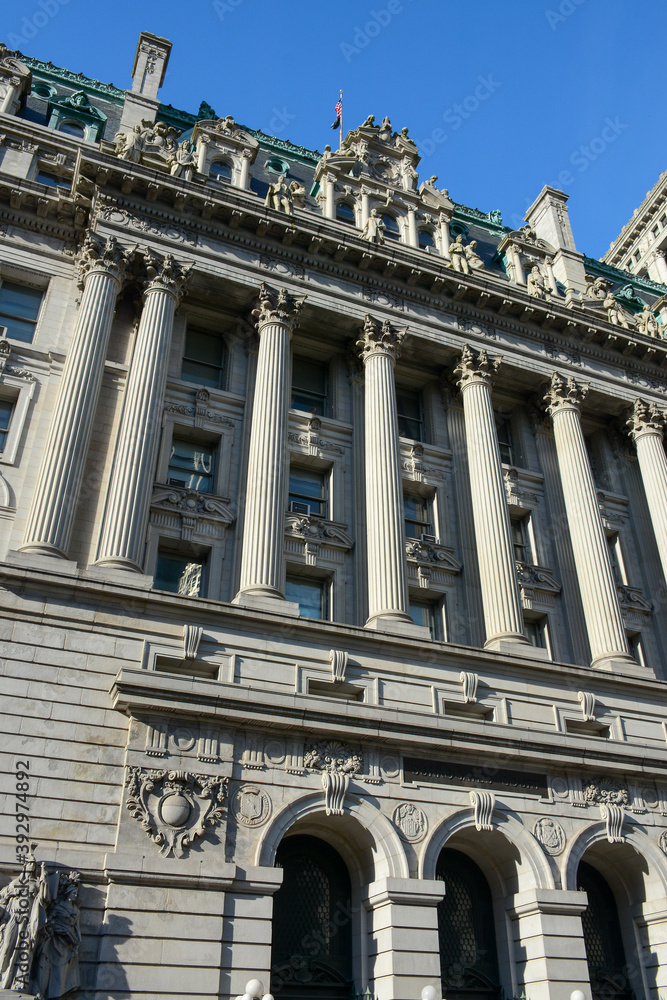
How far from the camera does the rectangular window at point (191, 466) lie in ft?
91.5

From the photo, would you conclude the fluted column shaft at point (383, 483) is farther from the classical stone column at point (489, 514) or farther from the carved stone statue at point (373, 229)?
the carved stone statue at point (373, 229)

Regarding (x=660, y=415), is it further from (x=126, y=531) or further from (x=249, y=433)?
(x=126, y=531)

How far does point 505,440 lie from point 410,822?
738 inches

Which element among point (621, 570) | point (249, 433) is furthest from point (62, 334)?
point (621, 570)

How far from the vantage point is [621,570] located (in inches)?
1316

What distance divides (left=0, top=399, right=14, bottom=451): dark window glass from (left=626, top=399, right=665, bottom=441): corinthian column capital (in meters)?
24.3

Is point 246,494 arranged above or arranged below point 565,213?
below

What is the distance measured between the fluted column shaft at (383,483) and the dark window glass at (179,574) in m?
5.29

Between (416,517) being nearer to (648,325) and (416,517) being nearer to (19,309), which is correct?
(19,309)

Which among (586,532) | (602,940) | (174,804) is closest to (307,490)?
(586,532)

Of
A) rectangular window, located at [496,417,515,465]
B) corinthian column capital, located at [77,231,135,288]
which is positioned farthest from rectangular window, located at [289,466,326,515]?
corinthian column capital, located at [77,231,135,288]

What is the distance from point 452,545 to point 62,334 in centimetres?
1522

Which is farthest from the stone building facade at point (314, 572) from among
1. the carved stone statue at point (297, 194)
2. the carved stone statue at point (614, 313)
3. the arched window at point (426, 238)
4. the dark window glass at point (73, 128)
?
the carved stone statue at point (297, 194)

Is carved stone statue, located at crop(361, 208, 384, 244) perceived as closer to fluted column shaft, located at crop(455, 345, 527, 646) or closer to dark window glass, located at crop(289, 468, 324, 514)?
fluted column shaft, located at crop(455, 345, 527, 646)
